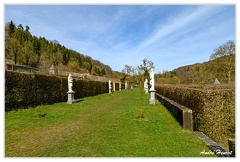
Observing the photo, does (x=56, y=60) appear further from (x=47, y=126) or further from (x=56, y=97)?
(x=47, y=126)

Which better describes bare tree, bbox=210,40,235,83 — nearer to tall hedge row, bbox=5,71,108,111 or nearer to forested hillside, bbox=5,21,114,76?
tall hedge row, bbox=5,71,108,111

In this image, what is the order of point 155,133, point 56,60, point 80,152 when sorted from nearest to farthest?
1. point 80,152
2. point 155,133
3. point 56,60

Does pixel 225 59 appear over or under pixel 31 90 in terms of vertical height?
over

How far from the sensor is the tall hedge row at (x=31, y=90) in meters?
8.98

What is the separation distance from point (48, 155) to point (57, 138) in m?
1.16

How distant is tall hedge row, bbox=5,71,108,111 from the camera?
8977mm

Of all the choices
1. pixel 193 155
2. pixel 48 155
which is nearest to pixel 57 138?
pixel 48 155

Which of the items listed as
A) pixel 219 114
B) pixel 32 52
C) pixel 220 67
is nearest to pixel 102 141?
pixel 219 114

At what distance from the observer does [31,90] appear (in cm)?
1079

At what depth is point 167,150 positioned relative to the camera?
3.74 meters

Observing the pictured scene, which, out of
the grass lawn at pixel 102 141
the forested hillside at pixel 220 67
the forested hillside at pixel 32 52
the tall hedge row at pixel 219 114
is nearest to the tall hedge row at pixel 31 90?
the grass lawn at pixel 102 141

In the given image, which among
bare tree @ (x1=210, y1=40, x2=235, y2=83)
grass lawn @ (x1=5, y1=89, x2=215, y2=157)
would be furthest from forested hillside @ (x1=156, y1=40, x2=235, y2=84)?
grass lawn @ (x1=5, y1=89, x2=215, y2=157)

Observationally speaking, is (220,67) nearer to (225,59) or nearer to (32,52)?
(225,59)

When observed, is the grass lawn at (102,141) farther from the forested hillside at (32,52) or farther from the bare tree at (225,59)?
the forested hillside at (32,52)
